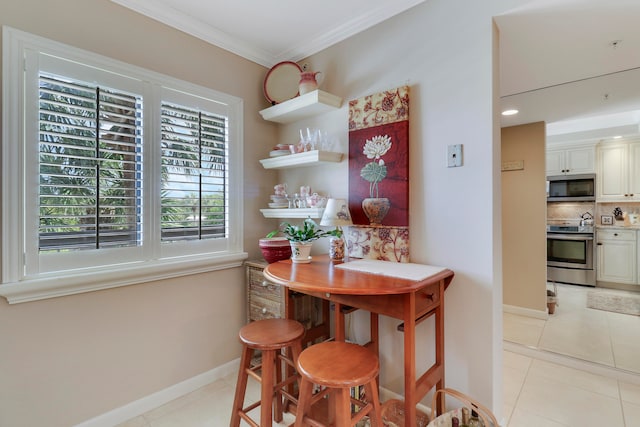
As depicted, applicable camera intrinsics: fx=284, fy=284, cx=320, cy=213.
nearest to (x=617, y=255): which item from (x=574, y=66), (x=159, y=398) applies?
(x=574, y=66)

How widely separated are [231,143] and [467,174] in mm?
1719

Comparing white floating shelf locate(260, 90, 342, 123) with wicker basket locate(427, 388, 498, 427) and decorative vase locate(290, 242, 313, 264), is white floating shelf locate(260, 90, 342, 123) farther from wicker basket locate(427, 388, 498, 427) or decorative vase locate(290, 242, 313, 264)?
wicker basket locate(427, 388, 498, 427)

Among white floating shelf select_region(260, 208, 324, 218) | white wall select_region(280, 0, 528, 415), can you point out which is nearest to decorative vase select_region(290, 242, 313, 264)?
white floating shelf select_region(260, 208, 324, 218)

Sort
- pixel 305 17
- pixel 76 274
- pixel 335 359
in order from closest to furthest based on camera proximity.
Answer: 1. pixel 335 359
2. pixel 76 274
3. pixel 305 17

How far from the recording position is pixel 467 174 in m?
1.59

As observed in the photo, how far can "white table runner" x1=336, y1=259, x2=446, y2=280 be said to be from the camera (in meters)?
1.44

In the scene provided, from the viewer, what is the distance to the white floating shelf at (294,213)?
6.92ft

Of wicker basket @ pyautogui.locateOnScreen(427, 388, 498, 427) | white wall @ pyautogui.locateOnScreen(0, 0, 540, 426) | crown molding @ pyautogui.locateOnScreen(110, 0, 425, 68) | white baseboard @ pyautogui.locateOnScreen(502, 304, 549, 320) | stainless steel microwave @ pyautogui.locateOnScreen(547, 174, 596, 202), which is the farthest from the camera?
white baseboard @ pyautogui.locateOnScreen(502, 304, 549, 320)

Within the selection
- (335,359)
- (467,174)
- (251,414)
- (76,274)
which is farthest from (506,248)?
(76,274)

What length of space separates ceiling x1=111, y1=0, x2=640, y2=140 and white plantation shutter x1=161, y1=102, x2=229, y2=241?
0.62 metres

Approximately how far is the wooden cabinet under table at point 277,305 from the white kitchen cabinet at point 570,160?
2.13 m

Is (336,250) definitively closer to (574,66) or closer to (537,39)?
(537,39)

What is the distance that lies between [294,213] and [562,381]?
90.3 inches

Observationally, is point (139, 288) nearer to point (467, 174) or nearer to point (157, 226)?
point (157, 226)
